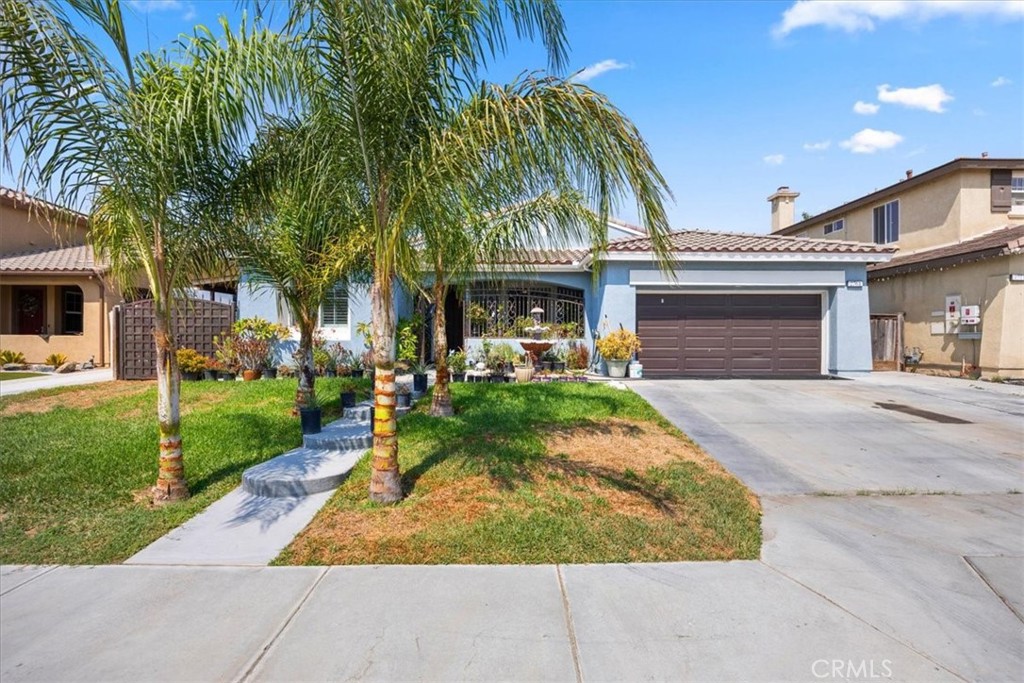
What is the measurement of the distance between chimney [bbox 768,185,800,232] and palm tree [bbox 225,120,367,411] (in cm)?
2364

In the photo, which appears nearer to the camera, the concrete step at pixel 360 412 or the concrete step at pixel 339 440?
the concrete step at pixel 339 440

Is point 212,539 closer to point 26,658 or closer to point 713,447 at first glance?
point 26,658

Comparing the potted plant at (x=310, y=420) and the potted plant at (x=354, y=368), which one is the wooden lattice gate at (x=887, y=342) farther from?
the potted plant at (x=310, y=420)

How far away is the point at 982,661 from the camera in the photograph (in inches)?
116

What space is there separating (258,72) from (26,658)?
4370mm

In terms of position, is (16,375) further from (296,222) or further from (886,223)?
(886,223)

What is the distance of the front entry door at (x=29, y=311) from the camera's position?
17859mm

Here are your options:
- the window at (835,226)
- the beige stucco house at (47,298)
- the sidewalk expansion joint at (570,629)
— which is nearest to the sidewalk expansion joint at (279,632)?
the sidewalk expansion joint at (570,629)

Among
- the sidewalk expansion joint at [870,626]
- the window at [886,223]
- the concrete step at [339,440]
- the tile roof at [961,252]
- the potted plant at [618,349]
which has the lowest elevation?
the sidewalk expansion joint at [870,626]

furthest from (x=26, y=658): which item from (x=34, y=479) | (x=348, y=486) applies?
(x=34, y=479)

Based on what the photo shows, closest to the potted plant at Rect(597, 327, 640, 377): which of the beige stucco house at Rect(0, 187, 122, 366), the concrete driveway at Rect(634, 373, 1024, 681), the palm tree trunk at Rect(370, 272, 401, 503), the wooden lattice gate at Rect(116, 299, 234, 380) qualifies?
the concrete driveway at Rect(634, 373, 1024, 681)

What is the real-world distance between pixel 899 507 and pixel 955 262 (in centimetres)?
1351

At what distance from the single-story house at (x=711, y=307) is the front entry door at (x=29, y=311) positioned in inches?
442

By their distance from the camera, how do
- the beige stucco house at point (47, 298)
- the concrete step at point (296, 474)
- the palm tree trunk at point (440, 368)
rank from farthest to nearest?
the beige stucco house at point (47, 298) → the palm tree trunk at point (440, 368) → the concrete step at point (296, 474)
